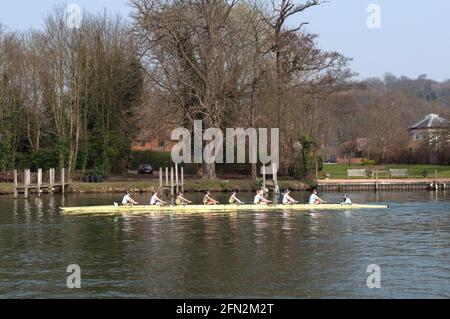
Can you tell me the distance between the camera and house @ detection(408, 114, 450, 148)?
237 feet

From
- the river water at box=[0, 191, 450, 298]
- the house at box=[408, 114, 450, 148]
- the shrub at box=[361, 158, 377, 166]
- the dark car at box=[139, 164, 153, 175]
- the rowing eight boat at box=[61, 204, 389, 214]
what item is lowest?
the river water at box=[0, 191, 450, 298]

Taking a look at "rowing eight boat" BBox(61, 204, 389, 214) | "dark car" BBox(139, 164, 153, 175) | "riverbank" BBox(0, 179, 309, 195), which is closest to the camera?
"rowing eight boat" BBox(61, 204, 389, 214)

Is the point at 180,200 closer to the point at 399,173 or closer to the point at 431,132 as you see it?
the point at 399,173

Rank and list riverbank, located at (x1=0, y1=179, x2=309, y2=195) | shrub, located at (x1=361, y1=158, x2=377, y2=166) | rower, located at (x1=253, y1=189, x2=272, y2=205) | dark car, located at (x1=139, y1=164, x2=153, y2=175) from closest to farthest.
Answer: rower, located at (x1=253, y1=189, x2=272, y2=205), riverbank, located at (x1=0, y1=179, x2=309, y2=195), dark car, located at (x1=139, y1=164, x2=153, y2=175), shrub, located at (x1=361, y1=158, x2=377, y2=166)

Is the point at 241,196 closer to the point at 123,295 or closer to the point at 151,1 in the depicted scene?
the point at 151,1

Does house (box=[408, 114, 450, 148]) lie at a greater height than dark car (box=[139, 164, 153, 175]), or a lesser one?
greater

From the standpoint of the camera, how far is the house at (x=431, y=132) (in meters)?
72.3

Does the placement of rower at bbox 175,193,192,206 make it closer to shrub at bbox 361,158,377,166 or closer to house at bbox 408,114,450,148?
house at bbox 408,114,450,148

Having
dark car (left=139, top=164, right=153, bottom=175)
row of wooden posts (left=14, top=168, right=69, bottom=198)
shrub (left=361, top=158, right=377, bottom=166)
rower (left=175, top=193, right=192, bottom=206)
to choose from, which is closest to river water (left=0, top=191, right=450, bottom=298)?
rower (left=175, top=193, right=192, bottom=206)

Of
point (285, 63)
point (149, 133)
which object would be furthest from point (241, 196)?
point (285, 63)

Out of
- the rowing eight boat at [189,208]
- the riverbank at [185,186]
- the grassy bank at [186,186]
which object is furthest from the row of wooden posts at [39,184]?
the rowing eight boat at [189,208]

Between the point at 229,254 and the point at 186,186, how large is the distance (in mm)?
31507

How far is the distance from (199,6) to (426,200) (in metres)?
24.2
